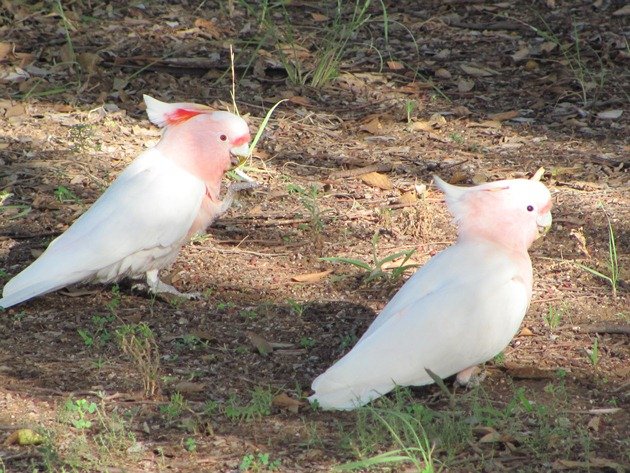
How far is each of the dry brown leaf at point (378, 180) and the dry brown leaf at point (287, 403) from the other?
1974mm

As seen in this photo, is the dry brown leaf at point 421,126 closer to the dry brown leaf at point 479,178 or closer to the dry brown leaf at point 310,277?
the dry brown leaf at point 479,178

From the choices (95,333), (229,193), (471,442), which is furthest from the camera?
(229,193)

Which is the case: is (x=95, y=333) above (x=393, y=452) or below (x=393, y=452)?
below

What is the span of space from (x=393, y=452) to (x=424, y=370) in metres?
0.62

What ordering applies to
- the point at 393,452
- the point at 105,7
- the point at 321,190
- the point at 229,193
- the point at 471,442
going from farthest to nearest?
the point at 105,7 < the point at 321,190 < the point at 229,193 < the point at 471,442 < the point at 393,452

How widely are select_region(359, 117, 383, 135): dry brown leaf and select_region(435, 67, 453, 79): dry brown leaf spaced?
771 mm

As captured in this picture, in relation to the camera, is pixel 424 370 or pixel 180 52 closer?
pixel 424 370

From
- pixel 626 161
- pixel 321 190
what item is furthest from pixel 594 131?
pixel 321 190

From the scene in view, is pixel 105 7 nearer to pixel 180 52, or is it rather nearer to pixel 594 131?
pixel 180 52

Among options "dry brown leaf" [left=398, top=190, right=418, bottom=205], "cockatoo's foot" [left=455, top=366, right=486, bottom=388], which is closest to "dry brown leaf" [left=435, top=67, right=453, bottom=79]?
"dry brown leaf" [left=398, top=190, right=418, bottom=205]

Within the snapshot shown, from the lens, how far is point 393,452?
9.12ft

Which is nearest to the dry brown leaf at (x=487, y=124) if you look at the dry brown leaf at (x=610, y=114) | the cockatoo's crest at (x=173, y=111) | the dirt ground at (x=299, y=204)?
the dirt ground at (x=299, y=204)

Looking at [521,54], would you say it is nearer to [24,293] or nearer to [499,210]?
[499,210]

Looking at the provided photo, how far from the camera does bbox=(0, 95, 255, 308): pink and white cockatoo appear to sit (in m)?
4.01
